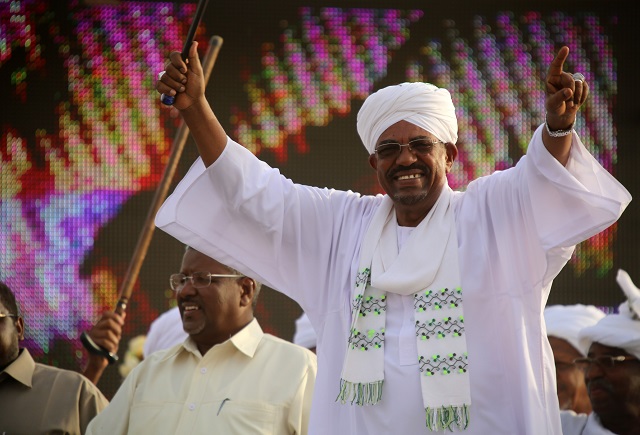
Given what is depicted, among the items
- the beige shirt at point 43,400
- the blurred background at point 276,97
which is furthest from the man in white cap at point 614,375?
the beige shirt at point 43,400

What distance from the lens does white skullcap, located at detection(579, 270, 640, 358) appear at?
478 cm

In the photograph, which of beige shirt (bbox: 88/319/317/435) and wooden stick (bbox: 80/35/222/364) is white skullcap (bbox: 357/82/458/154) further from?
wooden stick (bbox: 80/35/222/364)

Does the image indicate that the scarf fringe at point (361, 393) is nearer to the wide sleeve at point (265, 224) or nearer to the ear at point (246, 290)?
the wide sleeve at point (265, 224)

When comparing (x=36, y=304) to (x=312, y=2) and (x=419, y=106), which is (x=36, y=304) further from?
(x=419, y=106)

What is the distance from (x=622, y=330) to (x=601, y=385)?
240mm

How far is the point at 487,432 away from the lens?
312 centimetres

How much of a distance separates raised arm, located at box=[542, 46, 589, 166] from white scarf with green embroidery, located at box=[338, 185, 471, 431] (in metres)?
0.43

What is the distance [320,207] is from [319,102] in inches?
130

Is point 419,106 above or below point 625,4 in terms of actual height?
below

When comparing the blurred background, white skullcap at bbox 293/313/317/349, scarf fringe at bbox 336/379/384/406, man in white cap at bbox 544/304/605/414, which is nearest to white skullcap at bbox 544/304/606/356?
man in white cap at bbox 544/304/605/414

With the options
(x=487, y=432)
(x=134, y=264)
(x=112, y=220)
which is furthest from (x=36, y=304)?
(x=487, y=432)

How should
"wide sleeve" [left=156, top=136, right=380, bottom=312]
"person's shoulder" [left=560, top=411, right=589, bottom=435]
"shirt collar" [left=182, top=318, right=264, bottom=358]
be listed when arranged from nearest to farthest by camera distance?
1. "wide sleeve" [left=156, top=136, right=380, bottom=312]
2. "shirt collar" [left=182, top=318, right=264, bottom=358]
3. "person's shoulder" [left=560, top=411, right=589, bottom=435]

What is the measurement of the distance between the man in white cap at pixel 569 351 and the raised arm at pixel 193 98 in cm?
297

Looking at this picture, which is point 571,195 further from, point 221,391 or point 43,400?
point 43,400
